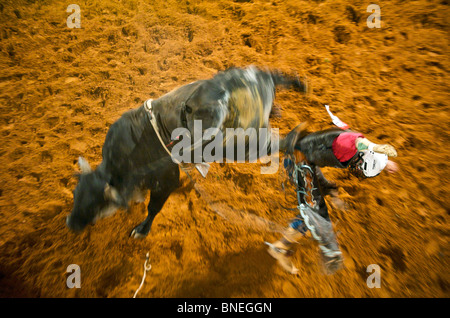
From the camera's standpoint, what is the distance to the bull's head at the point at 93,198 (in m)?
1.99

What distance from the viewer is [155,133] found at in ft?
6.37

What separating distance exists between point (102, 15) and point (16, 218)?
504cm

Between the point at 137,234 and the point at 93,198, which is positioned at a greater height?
the point at 93,198

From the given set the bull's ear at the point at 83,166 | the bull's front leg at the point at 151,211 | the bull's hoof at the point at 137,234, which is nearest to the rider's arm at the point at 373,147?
the bull's front leg at the point at 151,211

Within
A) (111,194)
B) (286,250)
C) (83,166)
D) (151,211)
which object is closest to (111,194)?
(111,194)

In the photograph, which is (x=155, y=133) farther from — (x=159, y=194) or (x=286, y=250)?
(x=286, y=250)

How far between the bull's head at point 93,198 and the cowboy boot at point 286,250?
1.80m

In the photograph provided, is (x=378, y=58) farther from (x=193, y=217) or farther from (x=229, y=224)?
(x=193, y=217)

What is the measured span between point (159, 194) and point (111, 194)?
1.70 ft

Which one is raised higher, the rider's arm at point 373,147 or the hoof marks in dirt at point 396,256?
the rider's arm at point 373,147

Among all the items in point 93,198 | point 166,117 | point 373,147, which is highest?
point 166,117

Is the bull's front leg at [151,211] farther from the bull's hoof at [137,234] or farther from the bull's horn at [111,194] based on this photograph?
the bull's horn at [111,194]

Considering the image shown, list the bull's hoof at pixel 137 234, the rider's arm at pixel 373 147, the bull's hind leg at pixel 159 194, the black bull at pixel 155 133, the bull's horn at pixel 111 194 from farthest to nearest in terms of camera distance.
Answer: the bull's hoof at pixel 137 234 < the bull's hind leg at pixel 159 194 < the bull's horn at pixel 111 194 < the black bull at pixel 155 133 < the rider's arm at pixel 373 147

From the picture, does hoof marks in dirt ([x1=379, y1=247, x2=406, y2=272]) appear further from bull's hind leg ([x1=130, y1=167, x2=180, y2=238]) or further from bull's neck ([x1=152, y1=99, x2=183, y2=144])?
bull's neck ([x1=152, y1=99, x2=183, y2=144])
